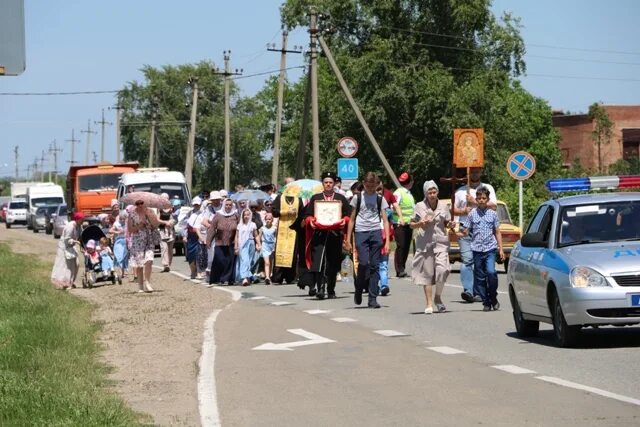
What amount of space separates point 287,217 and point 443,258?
765cm

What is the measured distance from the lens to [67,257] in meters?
28.4

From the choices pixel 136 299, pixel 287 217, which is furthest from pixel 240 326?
pixel 287 217

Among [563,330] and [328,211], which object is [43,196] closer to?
[328,211]

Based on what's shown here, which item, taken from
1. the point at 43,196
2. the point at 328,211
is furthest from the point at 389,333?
the point at 43,196

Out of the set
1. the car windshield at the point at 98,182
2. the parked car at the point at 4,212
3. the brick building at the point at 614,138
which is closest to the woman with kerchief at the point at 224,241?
the car windshield at the point at 98,182

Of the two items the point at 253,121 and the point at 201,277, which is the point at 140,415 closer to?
the point at 201,277

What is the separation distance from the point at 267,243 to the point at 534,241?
13902 millimetres

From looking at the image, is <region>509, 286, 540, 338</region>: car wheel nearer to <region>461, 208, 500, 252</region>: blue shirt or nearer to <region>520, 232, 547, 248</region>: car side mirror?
<region>520, 232, 547, 248</region>: car side mirror

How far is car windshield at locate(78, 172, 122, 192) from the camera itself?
53375 millimetres

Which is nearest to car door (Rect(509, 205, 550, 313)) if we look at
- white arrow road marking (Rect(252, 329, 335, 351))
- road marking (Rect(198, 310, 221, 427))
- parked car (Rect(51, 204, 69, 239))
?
white arrow road marking (Rect(252, 329, 335, 351))

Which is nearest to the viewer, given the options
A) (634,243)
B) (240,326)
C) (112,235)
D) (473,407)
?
(473,407)

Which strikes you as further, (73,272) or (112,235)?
(112,235)

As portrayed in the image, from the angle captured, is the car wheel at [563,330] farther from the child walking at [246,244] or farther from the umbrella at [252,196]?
the umbrella at [252,196]

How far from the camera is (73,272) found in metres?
28.6
